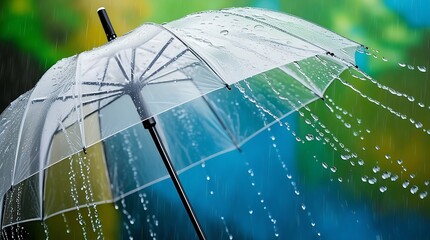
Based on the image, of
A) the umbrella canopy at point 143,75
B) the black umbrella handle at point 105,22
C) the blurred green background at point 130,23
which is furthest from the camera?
the blurred green background at point 130,23

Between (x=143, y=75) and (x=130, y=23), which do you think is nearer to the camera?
(x=143, y=75)

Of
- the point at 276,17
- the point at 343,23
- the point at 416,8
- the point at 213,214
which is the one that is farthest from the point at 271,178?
the point at 276,17

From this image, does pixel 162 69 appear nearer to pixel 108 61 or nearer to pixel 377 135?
pixel 108 61

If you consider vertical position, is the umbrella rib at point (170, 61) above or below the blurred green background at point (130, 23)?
below

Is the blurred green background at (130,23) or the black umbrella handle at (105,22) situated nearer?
the black umbrella handle at (105,22)

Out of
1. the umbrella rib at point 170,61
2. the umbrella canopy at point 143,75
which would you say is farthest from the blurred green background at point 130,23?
the umbrella rib at point 170,61

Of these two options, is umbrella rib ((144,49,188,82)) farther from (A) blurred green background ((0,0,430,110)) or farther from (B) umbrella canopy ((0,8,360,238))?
(A) blurred green background ((0,0,430,110))

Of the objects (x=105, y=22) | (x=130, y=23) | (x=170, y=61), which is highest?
(x=130, y=23)

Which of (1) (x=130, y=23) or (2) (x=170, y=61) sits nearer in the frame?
(2) (x=170, y=61)

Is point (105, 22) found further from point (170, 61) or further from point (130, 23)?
point (130, 23)

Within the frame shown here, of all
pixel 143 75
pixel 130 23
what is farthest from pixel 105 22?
pixel 130 23

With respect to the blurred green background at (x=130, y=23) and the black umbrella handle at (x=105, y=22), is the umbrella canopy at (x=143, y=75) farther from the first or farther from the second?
the blurred green background at (x=130, y=23)

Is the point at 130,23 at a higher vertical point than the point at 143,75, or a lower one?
higher

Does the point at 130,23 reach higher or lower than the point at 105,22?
higher
